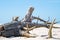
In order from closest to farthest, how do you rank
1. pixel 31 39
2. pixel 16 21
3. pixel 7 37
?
pixel 31 39
pixel 7 37
pixel 16 21

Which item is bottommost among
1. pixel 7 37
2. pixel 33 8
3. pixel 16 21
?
pixel 7 37

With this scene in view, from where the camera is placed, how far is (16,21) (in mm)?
8367

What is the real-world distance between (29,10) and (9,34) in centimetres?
172

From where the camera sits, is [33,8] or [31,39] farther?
[33,8]

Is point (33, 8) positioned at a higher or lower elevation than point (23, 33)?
higher

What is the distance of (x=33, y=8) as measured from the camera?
8.77 meters

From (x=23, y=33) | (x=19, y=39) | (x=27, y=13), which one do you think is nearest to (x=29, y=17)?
(x=27, y=13)

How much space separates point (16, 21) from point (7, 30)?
2.36 ft

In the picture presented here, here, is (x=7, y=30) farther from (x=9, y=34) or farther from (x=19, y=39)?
(x=19, y=39)

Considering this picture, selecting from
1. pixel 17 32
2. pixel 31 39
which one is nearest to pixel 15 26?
pixel 17 32

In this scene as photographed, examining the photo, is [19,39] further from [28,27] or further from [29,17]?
[29,17]

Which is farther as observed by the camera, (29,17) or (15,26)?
(29,17)

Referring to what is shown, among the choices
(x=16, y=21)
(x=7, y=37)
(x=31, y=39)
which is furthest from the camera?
(x=16, y=21)

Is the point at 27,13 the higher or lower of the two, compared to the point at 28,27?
higher
